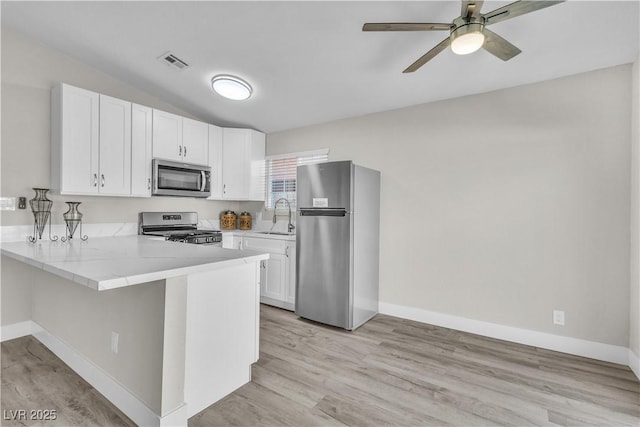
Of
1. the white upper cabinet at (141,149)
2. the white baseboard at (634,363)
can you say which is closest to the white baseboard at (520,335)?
the white baseboard at (634,363)

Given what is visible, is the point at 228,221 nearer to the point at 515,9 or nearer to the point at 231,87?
the point at 231,87

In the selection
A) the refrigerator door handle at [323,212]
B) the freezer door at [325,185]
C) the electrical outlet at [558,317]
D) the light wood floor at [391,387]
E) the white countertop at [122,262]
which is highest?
the freezer door at [325,185]

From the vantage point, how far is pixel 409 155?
3398 mm

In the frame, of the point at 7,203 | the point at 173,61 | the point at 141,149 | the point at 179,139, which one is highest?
the point at 173,61

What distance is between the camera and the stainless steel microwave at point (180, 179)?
3502 millimetres

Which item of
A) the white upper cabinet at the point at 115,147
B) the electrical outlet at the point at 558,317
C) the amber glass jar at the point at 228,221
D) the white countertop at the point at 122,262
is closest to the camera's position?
the white countertop at the point at 122,262

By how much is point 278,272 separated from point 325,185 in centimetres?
127

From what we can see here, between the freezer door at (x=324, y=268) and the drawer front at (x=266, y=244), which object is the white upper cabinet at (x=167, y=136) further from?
the freezer door at (x=324, y=268)

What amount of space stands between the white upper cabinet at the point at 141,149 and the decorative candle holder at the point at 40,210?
72 cm

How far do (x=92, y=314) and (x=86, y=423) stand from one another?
663 millimetres

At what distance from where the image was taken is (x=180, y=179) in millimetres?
3705

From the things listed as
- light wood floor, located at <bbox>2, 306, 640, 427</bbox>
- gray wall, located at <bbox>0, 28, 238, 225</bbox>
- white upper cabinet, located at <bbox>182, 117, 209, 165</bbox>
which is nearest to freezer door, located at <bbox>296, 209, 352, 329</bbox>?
light wood floor, located at <bbox>2, 306, 640, 427</bbox>

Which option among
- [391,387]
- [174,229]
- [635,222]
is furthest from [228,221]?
[635,222]

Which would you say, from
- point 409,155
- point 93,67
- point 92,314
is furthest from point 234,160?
point 92,314
